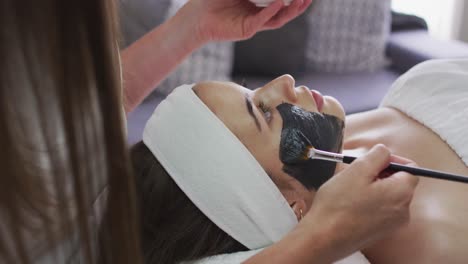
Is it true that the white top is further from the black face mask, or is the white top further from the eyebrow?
the eyebrow

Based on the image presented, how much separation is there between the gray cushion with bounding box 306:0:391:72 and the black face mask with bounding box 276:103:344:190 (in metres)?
1.37

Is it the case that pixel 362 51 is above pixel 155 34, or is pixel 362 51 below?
below

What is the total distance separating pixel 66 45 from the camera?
438 millimetres

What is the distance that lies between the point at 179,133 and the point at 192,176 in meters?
0.08

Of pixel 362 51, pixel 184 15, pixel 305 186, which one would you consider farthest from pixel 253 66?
pixel 305 186

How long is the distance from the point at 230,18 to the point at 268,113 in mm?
221

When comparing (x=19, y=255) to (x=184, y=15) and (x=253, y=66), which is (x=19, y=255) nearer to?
(x=184, y=15)

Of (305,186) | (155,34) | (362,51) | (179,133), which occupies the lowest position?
(362,51)

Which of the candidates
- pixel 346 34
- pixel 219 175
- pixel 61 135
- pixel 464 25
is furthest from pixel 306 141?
pixel 464 25

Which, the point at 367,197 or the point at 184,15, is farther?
the point at 184,15

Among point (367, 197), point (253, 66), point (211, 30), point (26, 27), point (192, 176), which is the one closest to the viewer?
point (26, 27)

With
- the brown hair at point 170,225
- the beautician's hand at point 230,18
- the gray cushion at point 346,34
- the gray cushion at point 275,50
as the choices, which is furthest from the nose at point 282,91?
the gray cushion at point 346,34

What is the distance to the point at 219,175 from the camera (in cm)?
92

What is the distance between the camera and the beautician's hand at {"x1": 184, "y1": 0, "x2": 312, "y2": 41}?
1075mm
